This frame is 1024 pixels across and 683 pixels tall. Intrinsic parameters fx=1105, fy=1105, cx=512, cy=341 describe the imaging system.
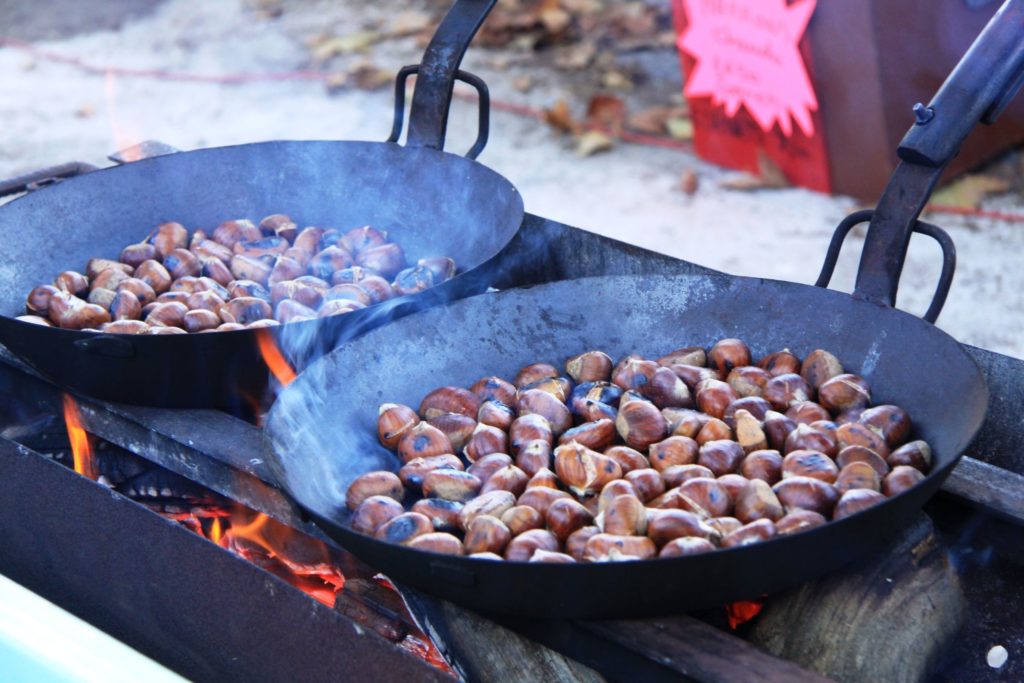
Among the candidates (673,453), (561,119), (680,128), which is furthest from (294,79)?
(673,453)

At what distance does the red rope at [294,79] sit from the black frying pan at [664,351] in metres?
2.55

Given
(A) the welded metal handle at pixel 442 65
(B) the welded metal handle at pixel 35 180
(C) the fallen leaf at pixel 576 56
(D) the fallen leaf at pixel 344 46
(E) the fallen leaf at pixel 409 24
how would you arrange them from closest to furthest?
(A) the welded metal handle at pixel 442 65, (B) the welded metal handle at pixel 35 180, (C) the fallen leaf at pixel 576 56, (D) the fallen leaf at pixel 344 46, (E) the fallen leaf at pixel 409 24

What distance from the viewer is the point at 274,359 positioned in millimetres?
1676

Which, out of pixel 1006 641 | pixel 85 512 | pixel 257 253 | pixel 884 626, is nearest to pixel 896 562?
pixel 884 626

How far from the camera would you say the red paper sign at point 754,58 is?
12.8 feet

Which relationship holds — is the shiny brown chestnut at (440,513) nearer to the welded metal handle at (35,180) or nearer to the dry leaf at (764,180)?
the welded metal handle at (35,180)

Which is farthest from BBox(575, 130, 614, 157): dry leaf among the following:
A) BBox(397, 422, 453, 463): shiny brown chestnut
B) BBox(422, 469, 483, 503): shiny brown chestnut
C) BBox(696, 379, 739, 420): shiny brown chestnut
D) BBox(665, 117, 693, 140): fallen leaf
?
BBox(422, 469, 483, 503): shiny brown chestnut

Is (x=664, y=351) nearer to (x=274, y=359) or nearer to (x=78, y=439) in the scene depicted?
(x=274, y=359)

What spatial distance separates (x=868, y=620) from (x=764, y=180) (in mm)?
3139

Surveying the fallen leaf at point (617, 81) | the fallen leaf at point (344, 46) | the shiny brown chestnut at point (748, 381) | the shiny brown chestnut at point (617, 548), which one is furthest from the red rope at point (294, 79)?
the shiny brown chestnut at point (617, 548)

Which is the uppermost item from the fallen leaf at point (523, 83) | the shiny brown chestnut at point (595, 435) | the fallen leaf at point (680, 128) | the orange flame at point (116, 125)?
the shiny brown chestnut at point (595, 435)

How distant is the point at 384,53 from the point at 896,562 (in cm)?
509

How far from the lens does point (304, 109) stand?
17.6 feet

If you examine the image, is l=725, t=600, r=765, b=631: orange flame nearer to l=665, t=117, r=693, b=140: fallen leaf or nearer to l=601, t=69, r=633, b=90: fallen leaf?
l=665, t=117, r=693, b=140: fallen leaf
